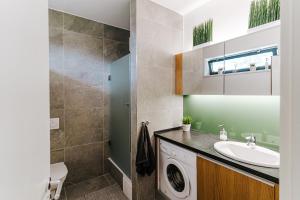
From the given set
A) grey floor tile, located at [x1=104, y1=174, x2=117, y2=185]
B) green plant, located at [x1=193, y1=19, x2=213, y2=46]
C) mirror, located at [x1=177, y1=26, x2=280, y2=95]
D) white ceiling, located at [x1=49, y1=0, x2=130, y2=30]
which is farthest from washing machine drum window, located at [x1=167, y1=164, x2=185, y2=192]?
white ceiling, located at [x1=49, y1=0, x2=130, y2=30]

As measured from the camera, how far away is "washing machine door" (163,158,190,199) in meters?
1.51

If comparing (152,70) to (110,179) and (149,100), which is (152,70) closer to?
(149,100)

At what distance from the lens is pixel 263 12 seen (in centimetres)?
132

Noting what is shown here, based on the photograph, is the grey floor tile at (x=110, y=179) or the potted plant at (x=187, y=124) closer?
the potted plant at (x=187, y=124)

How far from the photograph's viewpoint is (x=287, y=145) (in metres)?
0.38

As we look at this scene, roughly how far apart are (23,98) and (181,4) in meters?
2.10

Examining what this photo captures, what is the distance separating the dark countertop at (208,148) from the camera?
957mm

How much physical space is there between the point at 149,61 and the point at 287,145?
63.8 inches

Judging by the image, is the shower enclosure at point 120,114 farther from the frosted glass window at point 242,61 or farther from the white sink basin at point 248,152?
the white sink basin at point 248,152

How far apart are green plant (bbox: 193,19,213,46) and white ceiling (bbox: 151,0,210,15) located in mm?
284

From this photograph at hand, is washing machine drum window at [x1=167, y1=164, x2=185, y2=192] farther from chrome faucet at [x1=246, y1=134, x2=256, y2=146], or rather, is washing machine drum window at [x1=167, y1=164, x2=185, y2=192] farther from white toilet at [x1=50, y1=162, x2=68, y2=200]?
white toilet at [x1=50, y1=162, x2=68, y2=200]

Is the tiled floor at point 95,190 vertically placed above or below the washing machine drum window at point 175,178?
below

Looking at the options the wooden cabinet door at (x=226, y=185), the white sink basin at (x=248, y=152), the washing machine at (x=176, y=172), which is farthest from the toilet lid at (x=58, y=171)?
the white sink basin at (x=248, y=152)

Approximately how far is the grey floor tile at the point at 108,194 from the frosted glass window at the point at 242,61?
199cm
